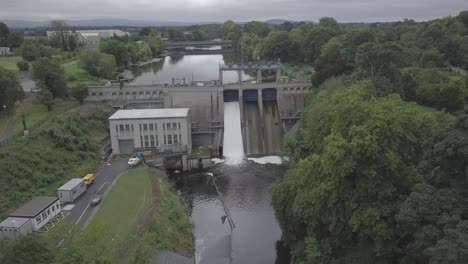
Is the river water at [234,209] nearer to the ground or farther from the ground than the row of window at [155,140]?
nearer to the ground

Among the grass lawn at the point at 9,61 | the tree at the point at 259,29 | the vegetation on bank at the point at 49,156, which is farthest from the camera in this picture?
the tree at the point at 259,29

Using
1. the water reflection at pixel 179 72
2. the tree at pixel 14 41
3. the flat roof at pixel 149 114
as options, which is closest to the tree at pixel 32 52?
the water reflection at pixel 179 72

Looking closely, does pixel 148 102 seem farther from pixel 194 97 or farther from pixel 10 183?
pixel 10 183

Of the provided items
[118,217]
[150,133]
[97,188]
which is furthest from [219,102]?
[118,217]

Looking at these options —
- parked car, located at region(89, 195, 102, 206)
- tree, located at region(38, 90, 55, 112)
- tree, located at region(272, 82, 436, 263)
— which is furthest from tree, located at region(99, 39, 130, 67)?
tree, located at region(272, 82, 436, 263)

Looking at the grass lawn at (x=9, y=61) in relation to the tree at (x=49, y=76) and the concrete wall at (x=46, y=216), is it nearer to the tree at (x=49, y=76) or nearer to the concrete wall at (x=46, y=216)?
the tree at (x=49, y=76)

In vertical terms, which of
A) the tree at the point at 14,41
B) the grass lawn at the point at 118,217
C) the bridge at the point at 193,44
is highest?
the tree at the point at 14,41
